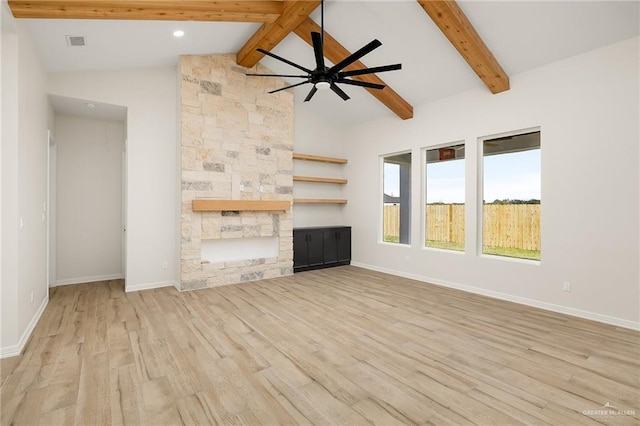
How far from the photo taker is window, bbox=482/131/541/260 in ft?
14.2

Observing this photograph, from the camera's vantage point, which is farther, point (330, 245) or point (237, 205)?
point (330, 245)

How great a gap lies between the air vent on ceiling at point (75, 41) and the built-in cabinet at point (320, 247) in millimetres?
4076

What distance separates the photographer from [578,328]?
11.2 feet

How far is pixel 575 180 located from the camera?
12.5 feet

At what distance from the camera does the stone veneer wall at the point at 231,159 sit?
5016mm

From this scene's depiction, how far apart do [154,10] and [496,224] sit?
5.02 m

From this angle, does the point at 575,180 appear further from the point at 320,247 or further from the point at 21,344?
the point at 21,344

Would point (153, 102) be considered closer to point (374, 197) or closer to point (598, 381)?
Result: point (374, 197)

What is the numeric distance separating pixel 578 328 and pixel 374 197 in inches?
152

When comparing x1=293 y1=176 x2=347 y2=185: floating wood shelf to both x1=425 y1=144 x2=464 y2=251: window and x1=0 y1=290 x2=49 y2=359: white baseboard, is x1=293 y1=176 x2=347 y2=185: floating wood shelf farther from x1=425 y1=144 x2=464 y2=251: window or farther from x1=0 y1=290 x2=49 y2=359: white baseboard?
x1=0 y1=290 x2=49 y2=359: white baseboard

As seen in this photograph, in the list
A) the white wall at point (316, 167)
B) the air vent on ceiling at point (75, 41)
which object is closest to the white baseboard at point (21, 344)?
the air vent on ceiling at point (75, 41)

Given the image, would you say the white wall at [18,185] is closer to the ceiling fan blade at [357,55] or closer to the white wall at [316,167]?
the ceiling fan blade at [357,55]

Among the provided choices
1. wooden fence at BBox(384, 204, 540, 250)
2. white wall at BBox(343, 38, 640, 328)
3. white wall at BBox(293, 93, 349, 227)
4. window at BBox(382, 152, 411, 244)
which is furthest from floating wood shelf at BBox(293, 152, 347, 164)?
white wall at BBox(343, 38, 640, 328)

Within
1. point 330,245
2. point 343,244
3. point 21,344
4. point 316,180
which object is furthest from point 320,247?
point 21,344
